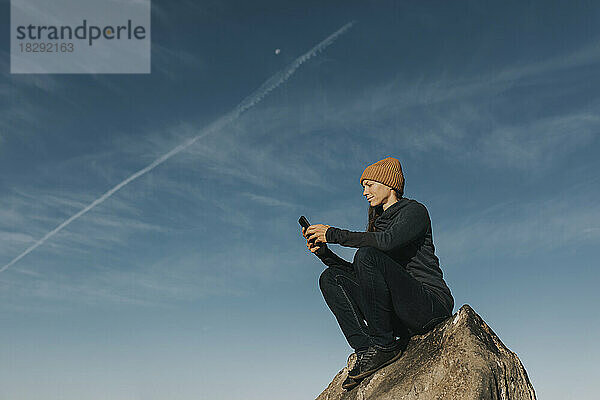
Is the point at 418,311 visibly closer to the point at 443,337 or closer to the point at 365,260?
the point at 443,337

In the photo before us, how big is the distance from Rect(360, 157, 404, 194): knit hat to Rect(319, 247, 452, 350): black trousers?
990 millimetres

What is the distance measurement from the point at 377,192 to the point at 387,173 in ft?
0.85

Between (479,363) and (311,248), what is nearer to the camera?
(479,363)

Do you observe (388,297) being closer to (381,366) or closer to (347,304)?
(347,304)

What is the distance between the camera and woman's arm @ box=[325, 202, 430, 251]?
21.3 ft

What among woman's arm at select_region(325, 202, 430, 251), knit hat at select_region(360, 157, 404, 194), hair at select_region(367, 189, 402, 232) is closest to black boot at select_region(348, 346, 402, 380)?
woman's arm at select_region(325, 202, 430, 251)

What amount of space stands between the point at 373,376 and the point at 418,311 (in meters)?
1.04

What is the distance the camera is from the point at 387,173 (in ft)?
23.8

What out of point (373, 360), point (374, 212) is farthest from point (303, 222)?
point (373, 360)

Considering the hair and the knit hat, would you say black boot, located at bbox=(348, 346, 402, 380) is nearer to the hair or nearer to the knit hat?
the hair

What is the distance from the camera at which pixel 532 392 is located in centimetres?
699

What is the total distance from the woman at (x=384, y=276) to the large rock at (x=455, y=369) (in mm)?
164

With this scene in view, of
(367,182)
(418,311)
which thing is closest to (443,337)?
(418,311)

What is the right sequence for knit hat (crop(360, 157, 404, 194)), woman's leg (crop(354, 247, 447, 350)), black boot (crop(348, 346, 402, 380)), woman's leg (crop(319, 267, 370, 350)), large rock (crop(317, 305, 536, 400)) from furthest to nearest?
1. knit hat (crop(360, 157, 404, 194))
2. woman's leg (crop(319, 267, 370, 350))
3. black boot (crop(348, 346, 402, 380))
4. woman's leg (crop(354, 247, 447, 350))
5. large rock (crop(317, 305, 536, 400))
